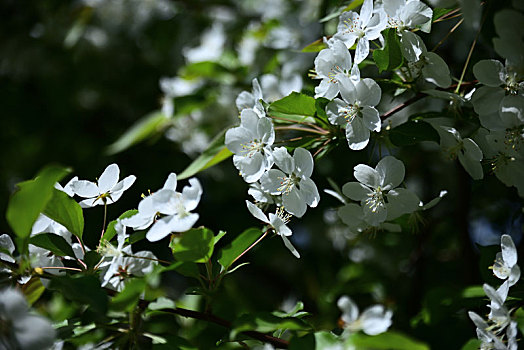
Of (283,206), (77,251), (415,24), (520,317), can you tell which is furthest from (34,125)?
(520,317)

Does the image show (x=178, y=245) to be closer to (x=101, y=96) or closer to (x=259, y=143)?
(x=259, y=143)

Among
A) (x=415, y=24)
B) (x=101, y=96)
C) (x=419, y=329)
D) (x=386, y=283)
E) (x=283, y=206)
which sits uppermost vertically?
(x=415, y=24)

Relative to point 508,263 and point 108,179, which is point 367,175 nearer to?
point 508,263

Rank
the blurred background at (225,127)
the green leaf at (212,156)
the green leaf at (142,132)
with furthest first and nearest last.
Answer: the green leaf at (142,132)
the blurred background at (225,127)
the green leaf at (212,156)

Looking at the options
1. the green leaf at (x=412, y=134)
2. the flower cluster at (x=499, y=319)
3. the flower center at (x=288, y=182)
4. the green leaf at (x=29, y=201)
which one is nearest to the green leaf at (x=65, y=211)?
the green leaf at (x=29, y=201)

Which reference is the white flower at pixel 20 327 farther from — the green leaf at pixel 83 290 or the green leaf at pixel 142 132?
the green leaf at pixel 142 132

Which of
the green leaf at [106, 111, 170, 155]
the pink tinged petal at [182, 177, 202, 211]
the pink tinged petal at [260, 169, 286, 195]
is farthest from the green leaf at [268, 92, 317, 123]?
the green leaf at [106, 111, 170, 155]
